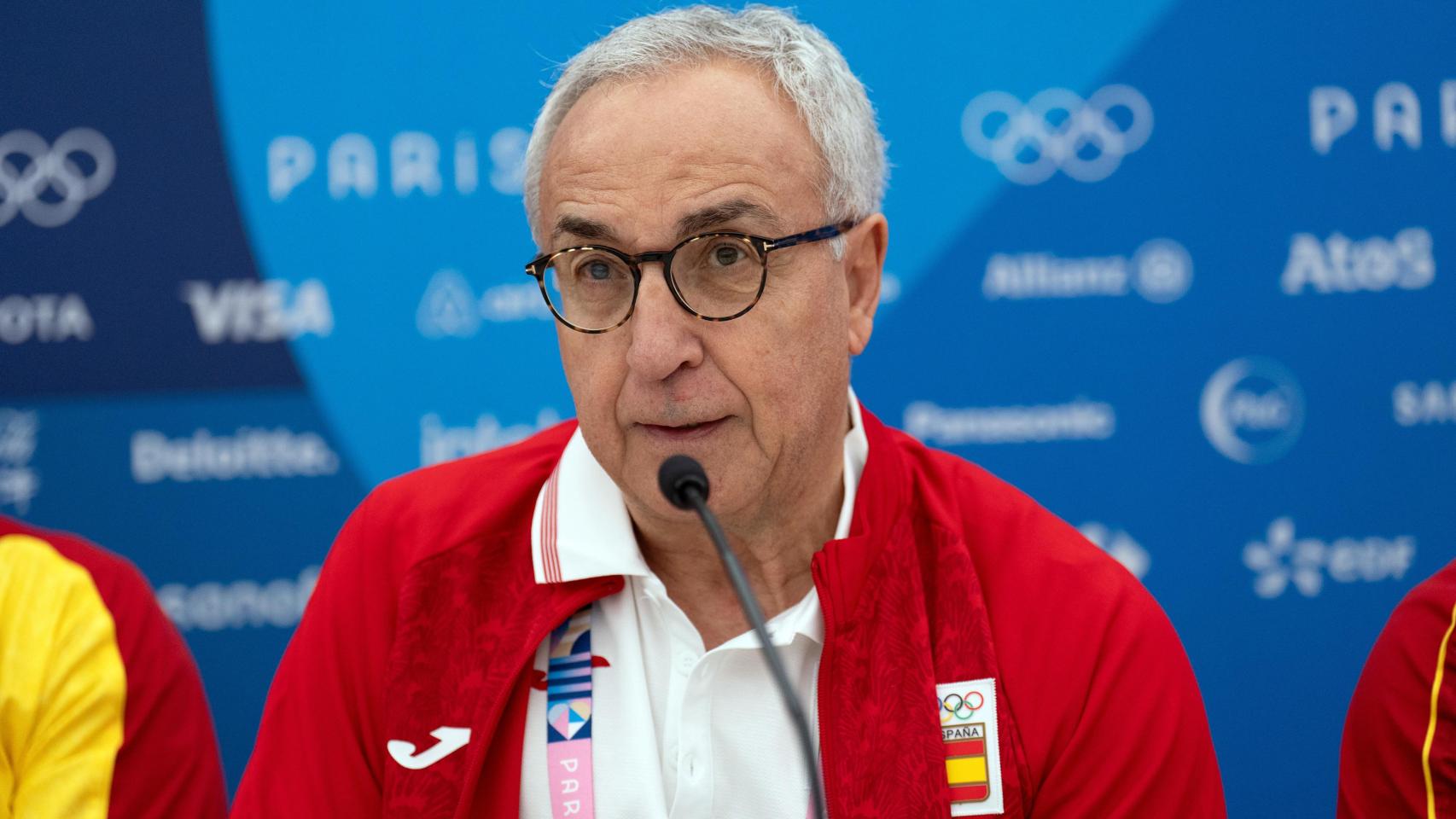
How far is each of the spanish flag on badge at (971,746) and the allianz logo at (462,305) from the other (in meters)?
1.37

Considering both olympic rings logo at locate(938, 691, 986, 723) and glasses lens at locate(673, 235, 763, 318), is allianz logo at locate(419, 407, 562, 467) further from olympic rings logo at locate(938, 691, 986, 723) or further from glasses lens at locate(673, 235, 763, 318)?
olympic rings logo at locate(938, 691, 986, 723)

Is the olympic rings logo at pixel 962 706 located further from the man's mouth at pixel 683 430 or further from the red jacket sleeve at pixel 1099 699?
the man's mouth at pixel 683 430

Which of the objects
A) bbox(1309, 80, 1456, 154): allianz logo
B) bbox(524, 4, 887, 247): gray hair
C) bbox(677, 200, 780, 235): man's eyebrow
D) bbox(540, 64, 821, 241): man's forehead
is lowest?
bbox(677, 200, 780, 235): man's eyebrow

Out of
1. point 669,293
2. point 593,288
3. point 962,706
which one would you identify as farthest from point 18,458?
point 962,706

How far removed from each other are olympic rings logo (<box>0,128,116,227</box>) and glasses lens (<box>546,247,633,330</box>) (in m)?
1.41

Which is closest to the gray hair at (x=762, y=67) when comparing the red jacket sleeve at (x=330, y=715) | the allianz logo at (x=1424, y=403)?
the red jacket sleeve at (x=330, y=715)

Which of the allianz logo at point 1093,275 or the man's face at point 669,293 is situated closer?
the man's face at point 669,293

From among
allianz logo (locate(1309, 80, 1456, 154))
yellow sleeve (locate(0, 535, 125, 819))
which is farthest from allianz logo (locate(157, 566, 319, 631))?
allianz logo (locate(1309, 80, 1456, 154))

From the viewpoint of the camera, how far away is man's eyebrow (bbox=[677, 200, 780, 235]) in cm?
139

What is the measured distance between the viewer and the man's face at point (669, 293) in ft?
4.58

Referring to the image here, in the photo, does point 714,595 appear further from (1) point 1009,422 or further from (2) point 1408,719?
(1) point 1009,422

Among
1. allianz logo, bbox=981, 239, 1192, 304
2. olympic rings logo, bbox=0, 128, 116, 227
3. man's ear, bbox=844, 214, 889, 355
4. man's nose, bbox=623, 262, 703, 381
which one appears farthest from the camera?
allianz logo, bbox=981, 239, 1192, 304

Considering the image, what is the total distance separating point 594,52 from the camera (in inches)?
59.2

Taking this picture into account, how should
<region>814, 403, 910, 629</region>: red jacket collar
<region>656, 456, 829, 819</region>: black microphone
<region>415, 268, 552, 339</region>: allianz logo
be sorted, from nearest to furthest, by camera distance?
<region>656, 456, 829, 819</region>: black microphone
<region>814, 403, 910, 629</region>: red jacket collar
<region>415, 268, 552, 339</region>: allianz logo
